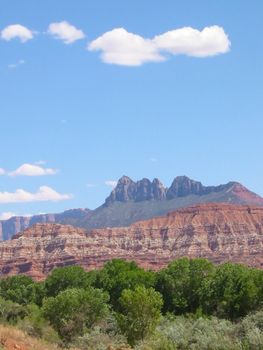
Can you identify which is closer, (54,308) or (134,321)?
(134,321)

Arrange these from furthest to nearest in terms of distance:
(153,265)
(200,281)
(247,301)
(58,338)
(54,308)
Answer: (153,265)
(200,281)
(247,301)
(54,308)
(58,338)

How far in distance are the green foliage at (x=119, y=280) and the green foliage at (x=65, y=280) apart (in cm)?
263

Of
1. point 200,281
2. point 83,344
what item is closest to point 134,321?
point 83,344

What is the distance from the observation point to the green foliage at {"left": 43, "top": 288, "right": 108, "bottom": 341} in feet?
161

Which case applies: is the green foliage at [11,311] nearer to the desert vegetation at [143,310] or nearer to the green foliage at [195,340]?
the desert vegetation at [143,310]

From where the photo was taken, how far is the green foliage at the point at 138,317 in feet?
129

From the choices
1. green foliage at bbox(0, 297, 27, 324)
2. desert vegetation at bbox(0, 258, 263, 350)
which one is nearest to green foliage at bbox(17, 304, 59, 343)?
desert vegetation at bbox(0, 258, 263, 350)

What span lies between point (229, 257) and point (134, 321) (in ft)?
533

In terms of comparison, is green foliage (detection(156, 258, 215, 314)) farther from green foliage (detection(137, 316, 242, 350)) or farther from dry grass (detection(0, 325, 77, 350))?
dry grass (detection(0, 325, 77, 350))

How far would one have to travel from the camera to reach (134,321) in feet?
130

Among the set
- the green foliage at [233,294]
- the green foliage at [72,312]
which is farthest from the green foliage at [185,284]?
the green foliage at [72,312]

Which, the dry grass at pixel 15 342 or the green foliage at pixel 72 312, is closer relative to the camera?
the dry grass at pixel 15 342

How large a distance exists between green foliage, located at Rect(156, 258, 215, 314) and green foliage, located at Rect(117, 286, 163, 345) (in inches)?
861

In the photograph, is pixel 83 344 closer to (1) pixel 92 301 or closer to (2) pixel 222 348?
(1) pixel 92 301
